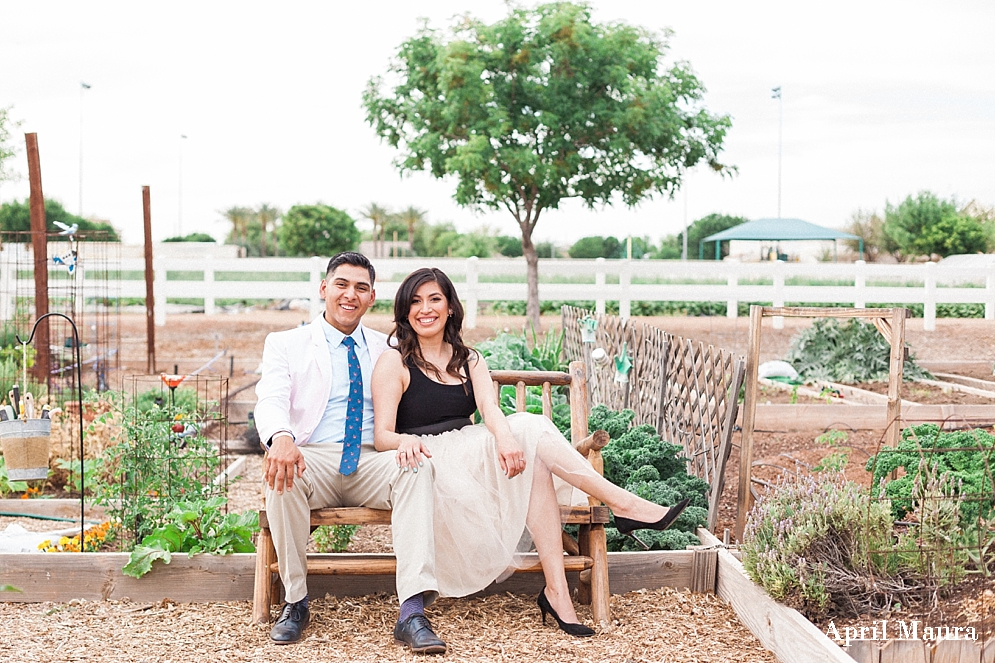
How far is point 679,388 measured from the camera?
5199 millimetres

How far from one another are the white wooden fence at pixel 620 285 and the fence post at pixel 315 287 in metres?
0.02

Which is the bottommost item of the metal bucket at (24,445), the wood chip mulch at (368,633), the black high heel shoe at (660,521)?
the wood chip mulch at (368,633)

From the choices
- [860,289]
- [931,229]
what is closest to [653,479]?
[860,289]

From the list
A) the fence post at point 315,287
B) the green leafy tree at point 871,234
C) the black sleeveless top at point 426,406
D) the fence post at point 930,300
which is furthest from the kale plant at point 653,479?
the green leafy tree at point 871,234

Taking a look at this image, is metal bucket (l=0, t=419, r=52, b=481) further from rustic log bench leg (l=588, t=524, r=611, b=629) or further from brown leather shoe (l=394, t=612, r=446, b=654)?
rustic log bench leg (l=588, t=524, r=611, b=629)

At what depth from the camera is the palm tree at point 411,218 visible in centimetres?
4688

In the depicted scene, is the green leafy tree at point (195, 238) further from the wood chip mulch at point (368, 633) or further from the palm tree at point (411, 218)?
the wood chip mulch at point (368, 633)

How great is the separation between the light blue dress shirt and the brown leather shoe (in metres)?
0.72

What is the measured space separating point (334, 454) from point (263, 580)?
1.60 feet

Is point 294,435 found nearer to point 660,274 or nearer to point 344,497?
point 344,497

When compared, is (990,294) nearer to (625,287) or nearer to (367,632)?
(625,287)

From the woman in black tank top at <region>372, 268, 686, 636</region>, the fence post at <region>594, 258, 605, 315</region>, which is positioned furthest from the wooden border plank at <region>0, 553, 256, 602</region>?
the fence post at <region>594, 258, 605, 315</region>

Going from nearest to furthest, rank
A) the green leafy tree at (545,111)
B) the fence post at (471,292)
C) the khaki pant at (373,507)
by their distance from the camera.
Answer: the khaki pant at (373,507) → the green leafy tree at (545,111) → the fence post at (471,292)

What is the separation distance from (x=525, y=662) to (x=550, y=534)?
1.52ft
